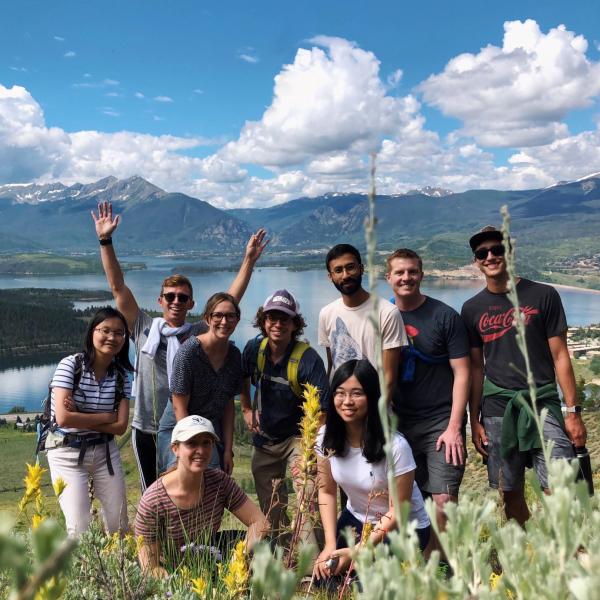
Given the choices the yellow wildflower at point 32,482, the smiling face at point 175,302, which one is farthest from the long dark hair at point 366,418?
the yellow wildflower at point 32,482

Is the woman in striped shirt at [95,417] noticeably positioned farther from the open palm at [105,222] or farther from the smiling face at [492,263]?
the smiling face at [492,263]

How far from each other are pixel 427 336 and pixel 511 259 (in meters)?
2.94

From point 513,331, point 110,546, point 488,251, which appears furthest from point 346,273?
point 110,546

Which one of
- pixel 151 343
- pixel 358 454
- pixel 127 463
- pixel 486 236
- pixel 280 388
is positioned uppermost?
pixel 486 236

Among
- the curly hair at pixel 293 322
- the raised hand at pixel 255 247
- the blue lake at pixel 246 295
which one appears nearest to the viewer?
the curly hair at pixel 293 322

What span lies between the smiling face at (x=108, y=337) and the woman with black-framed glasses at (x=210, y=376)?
16.3 inches

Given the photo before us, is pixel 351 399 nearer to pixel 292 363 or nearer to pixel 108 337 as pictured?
pixel 292 363

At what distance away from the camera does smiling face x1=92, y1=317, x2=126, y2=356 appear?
3789 mm

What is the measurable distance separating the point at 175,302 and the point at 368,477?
6.46 ft

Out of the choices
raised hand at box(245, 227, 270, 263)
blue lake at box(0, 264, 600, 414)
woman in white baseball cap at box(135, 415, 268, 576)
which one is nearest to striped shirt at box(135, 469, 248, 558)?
woman in white baseball cap at box(135, 415, 268, 576)

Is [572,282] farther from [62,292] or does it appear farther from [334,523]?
[334,523]

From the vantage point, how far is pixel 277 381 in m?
4.02

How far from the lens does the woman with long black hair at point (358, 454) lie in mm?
3275

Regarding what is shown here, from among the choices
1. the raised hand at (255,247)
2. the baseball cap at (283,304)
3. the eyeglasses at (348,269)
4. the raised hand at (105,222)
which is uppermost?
the raised hand at (105,222)
